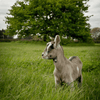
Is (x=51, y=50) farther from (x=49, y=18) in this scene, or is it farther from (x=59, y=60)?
(x=49, y=18)

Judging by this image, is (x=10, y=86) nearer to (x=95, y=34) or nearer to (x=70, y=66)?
(x=70, y=66)

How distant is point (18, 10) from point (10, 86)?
22.1 m

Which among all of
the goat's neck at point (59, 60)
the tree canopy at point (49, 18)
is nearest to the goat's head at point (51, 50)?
the goat's neck at point (59, 60)

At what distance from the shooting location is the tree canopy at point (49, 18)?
19.3 m

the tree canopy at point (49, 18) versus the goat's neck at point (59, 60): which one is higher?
the tree canopy at point (49, 18)

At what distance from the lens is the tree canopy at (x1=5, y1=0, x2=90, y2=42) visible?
1930cm

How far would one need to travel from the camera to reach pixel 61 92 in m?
2.15

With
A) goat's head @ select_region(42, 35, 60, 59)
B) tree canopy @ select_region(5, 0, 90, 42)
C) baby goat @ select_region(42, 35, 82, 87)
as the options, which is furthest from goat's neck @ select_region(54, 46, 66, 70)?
tree canopy @ select_region(5, 0, 90, 42)

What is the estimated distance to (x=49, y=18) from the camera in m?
23.0

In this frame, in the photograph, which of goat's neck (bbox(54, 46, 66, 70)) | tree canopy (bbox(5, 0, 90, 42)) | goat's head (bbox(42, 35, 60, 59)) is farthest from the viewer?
tree canopy (bbox(5, 0, 90, 42))

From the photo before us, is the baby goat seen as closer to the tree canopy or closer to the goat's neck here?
the goat's neck

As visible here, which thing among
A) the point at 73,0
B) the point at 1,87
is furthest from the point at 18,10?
the point at 1,87

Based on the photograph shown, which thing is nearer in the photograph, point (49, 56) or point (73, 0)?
point (49, 56)

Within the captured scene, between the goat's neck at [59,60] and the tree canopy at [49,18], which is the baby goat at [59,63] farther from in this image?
the tree canopy at [49,18]
